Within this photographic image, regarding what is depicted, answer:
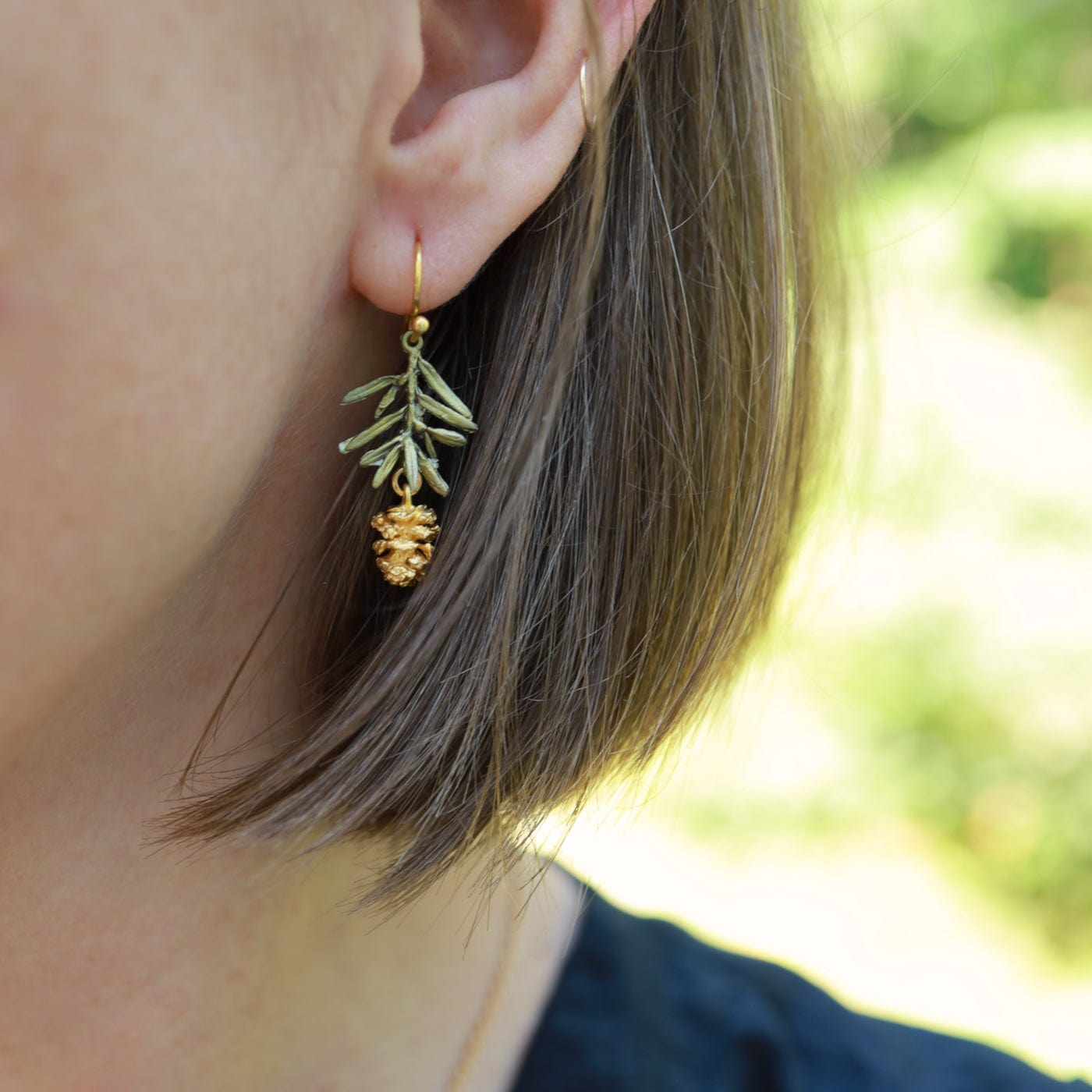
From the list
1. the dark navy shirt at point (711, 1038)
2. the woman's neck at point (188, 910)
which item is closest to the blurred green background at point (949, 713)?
the dark navy shirt at point (711, 1038)

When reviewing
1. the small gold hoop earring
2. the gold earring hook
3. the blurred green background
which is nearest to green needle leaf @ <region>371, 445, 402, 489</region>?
the gold earring hook

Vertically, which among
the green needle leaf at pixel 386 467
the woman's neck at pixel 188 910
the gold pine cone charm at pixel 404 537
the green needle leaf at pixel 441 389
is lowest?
the woman's neck at pixel 188 910

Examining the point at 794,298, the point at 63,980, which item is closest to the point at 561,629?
the point at 794,298

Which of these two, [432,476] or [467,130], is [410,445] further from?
[467,130]

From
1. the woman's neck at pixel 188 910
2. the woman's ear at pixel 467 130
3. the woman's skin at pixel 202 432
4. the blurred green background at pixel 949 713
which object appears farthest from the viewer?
the blurred green background at pixel 949 713

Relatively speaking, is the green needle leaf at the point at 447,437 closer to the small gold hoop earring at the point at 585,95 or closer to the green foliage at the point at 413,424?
the green foliage at the point at 413,424

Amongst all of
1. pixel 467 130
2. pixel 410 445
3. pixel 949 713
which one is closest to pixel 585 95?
pixel 467 130

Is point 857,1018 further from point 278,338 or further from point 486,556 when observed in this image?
point 278,338
